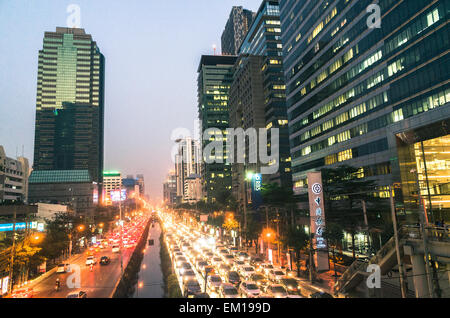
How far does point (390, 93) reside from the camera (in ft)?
172

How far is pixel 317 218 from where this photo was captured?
128 feet

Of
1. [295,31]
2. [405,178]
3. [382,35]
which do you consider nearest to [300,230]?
[405,178]

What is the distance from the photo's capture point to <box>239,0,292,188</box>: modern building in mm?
115438

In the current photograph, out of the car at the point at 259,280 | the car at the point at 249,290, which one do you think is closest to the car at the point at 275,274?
the car at the point at 259,280

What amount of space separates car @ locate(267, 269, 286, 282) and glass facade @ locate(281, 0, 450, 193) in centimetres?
2784

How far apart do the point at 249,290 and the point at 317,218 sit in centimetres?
1581

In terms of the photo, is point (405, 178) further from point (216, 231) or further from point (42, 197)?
point (42, 197)

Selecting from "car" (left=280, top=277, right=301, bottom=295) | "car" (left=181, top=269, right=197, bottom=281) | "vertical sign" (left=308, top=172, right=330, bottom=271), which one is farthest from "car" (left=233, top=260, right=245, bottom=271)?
"car" (left=280, top=277, right=301, bottom=295)

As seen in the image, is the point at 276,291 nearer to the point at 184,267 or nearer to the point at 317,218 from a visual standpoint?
the point at 317,218

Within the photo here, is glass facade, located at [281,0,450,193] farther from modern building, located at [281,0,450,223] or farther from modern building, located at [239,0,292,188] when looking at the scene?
modern building, located at [239,0,292,188]

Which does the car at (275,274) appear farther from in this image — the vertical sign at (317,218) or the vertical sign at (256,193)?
the vertical sign at (256,193)

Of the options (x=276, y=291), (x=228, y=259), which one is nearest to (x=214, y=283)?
(x=276, y=291)

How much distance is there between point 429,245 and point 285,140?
319 feet

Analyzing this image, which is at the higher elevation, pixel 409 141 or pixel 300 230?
pixel 409 141
